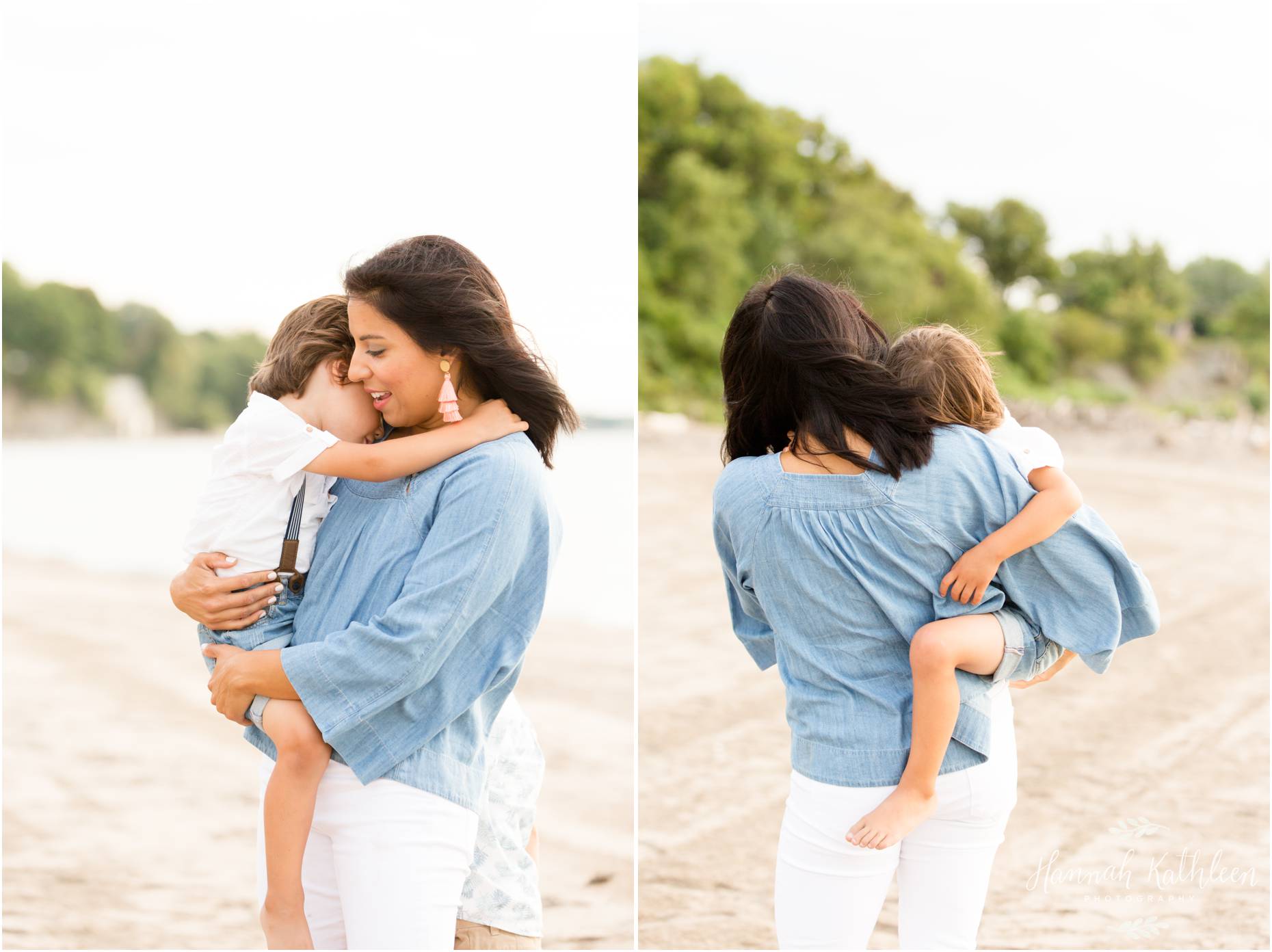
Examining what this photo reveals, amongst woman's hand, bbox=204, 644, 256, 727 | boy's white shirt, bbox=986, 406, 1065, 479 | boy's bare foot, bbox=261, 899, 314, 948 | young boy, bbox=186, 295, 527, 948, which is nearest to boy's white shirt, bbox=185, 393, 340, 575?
young boy, bbox=186, 295, 527, 948

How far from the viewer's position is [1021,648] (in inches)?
62.6

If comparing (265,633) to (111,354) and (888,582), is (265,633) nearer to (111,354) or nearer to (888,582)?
(888,582)

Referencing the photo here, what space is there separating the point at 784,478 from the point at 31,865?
361 cm

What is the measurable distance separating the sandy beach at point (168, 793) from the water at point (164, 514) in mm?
660

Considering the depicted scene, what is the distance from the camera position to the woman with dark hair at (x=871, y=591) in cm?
154

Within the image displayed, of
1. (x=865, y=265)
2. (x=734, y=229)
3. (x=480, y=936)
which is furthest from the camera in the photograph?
(x=865, y=265)

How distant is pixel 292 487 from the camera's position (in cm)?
169

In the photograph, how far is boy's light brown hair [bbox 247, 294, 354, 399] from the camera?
1.71 m

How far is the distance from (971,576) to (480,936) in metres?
0.98

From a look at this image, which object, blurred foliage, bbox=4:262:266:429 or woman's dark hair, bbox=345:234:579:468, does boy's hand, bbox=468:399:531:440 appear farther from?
blurred foliage, bbox=4:262:266:429

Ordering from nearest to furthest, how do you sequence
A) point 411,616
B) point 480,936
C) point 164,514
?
point 411,616 < point 480,936 < point 164,514

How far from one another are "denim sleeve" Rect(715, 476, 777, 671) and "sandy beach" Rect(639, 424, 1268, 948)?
6.01ft

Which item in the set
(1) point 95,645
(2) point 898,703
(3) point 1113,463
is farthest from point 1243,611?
(1) point 95,645

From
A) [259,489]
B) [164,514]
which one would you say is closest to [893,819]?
[259,489]
